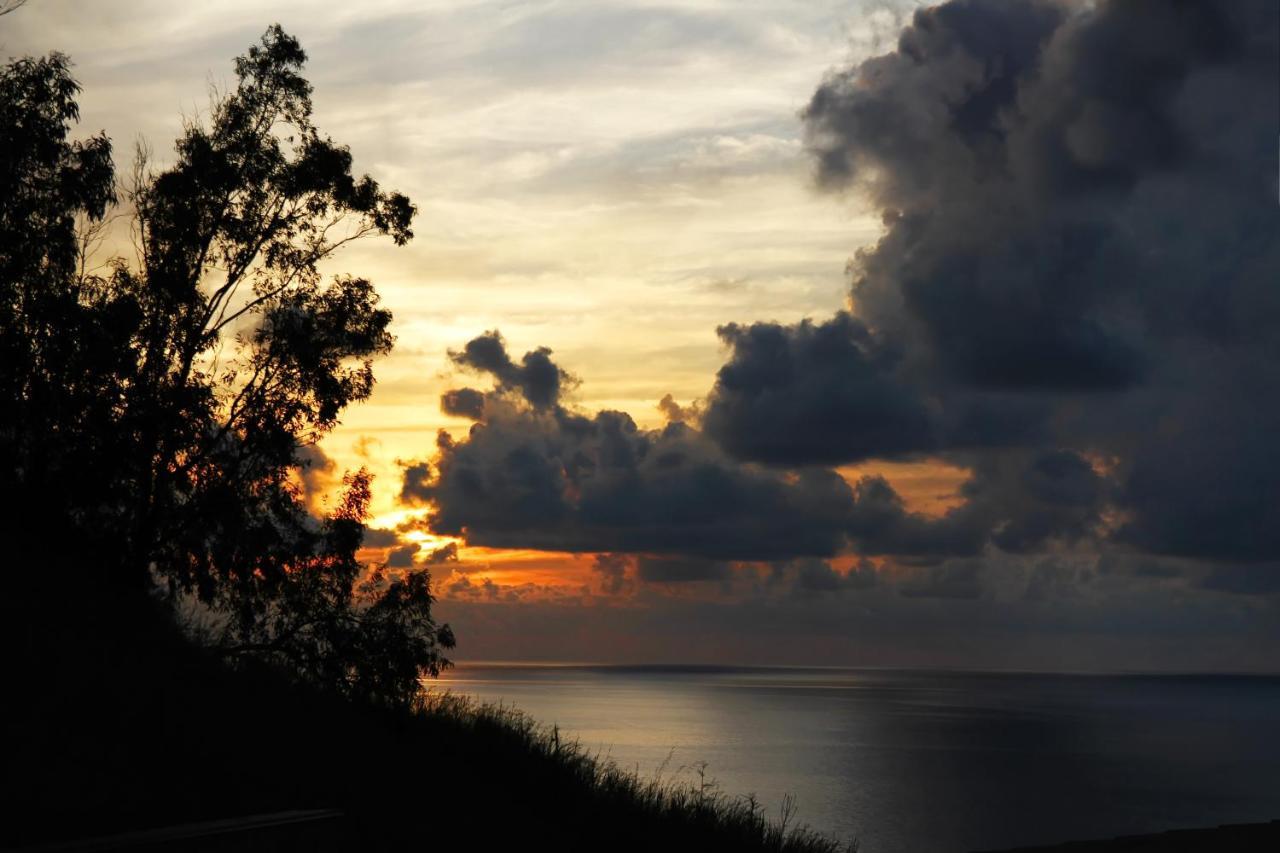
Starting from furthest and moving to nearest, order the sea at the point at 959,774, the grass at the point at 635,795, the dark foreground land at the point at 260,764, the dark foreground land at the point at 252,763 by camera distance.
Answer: the sea at the point at 959,774 < the grass at the point at 635,795 < the dark foreground land at the point at 252,763 < the dark foreground land at the point at 260,764

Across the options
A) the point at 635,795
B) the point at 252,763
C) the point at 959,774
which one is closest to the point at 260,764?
the point at 252,763

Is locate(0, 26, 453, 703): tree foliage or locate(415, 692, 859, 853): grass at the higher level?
locate(0, 26, 453, 703): tree foliage

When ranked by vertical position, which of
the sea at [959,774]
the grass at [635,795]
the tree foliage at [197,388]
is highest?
the tree foliage at [197,388]

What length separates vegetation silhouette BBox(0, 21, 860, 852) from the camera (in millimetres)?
22344

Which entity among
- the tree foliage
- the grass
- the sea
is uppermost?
the tree foliage

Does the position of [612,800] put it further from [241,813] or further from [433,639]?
[241,813]

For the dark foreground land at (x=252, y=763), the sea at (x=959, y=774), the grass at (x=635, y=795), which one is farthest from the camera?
the sea at (x=959, y=774)

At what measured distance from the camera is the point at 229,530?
27.2 meters

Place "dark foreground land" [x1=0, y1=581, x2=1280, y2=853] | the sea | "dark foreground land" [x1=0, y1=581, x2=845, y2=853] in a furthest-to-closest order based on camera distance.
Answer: the sea, "dark foreground land" [x1=0, y1=581, x2=845, y2=853], "dark foreground land" [x1=0, y1=581, x2=1280, y2=853]

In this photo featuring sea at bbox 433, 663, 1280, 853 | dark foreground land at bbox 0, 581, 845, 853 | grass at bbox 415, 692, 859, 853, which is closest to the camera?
dark foreground land at bbox 0, 581, 845, 853

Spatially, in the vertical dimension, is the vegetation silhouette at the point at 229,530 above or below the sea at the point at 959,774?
above

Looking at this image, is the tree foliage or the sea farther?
the sea

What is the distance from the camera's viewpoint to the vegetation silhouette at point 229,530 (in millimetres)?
22344

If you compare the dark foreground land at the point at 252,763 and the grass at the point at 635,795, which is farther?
the grass at the point at 635,795
